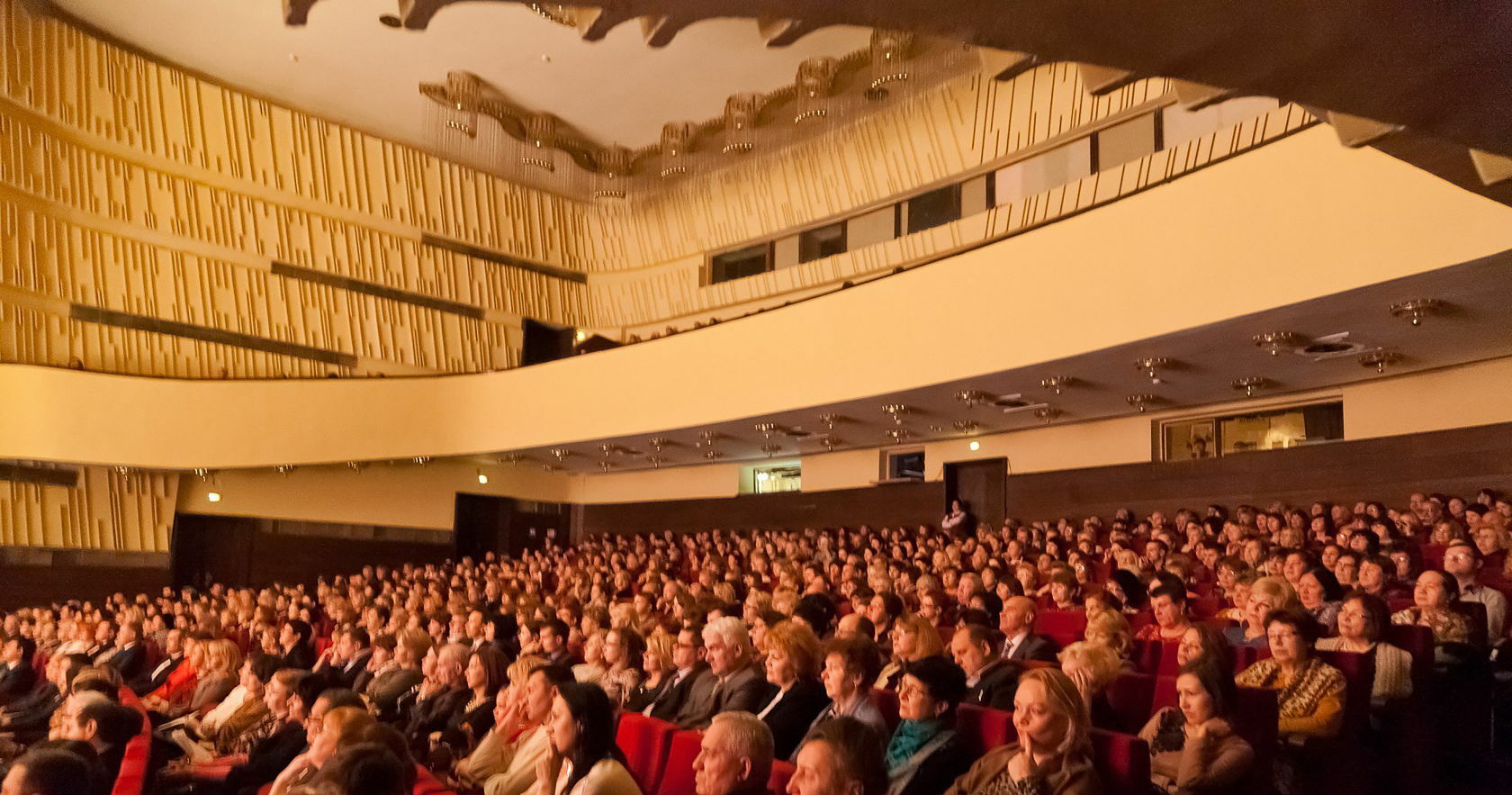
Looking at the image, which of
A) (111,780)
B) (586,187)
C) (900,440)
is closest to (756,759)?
(111,780)

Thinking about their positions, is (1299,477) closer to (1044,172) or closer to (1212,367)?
(1212,367)

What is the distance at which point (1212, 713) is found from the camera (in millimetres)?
2229

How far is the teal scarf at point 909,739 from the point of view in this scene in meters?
2.33

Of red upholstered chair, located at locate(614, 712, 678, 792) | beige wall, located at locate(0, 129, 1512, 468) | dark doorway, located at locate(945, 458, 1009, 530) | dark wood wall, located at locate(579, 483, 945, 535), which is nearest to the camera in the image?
red upholstered chair, located at locate(614, 712, 678, 792)

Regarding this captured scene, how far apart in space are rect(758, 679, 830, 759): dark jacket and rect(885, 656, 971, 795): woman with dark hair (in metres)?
Answer: 0.37

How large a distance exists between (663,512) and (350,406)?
343 centimetres

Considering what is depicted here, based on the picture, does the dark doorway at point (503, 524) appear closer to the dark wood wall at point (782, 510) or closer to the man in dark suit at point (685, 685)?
the dark wood wall at point (782, 510)

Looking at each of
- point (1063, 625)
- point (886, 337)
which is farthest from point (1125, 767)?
point (886, 337)

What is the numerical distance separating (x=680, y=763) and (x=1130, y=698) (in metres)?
1.14

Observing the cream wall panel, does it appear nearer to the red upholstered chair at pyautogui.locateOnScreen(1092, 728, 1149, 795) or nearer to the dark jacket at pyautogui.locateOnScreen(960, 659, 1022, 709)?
the dark jacket at pyautogui.locateOnScreen(960, 659, 1022, 709)

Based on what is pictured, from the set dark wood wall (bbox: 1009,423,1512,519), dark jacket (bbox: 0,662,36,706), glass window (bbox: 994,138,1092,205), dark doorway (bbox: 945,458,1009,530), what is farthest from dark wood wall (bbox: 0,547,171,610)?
glass window (bbox: 994,138,1092,205)

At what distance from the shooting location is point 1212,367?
20.9 feet

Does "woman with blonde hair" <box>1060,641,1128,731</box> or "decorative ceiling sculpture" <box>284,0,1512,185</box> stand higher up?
"decorative ceiling sculpture" <box>284,0,1512,185</box>

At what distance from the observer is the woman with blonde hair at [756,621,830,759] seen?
2.80m
